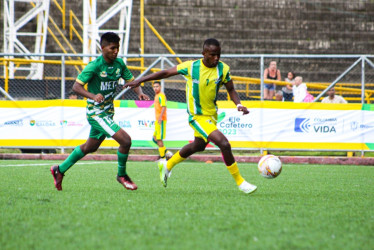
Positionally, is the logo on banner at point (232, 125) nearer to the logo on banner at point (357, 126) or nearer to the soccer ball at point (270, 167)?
the logo on banner at point (357, 126)

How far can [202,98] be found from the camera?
7.29m

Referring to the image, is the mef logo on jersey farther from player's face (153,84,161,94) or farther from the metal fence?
player's face (153,84,161,94)

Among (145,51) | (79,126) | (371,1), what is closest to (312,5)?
(371,1)

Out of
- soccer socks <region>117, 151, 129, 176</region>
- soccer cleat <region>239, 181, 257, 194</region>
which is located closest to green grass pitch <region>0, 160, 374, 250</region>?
soccer cleat <region>239, 181, 257, 194</region>

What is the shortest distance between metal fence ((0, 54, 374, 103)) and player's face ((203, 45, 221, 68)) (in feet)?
24.0

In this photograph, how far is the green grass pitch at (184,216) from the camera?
4.02m

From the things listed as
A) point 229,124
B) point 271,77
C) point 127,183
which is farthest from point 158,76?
point 271,77

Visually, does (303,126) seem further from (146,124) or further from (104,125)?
(104,125)

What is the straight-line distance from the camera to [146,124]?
15.0 meters

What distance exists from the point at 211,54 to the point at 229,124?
782cm

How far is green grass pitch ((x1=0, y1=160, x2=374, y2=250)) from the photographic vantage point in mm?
4020

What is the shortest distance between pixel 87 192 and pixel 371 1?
27.5 meters

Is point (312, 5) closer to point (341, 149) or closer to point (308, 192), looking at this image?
point (341, 149)

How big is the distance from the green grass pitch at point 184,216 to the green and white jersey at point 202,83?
1072 millimetres
